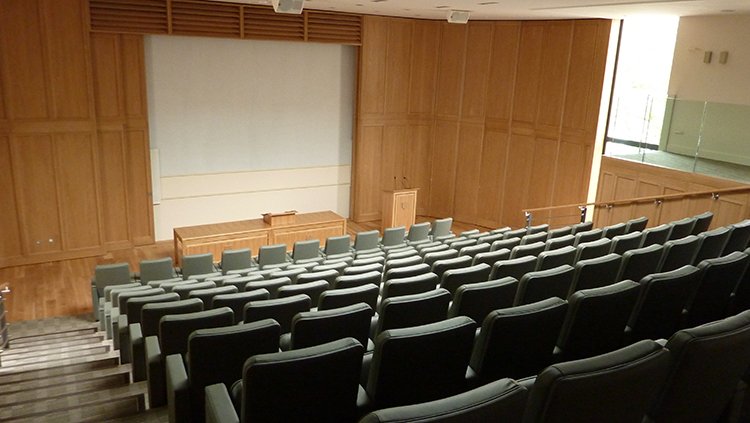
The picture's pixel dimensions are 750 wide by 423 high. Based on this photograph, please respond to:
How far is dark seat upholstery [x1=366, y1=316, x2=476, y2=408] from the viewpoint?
101 inches

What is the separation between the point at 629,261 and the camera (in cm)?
467

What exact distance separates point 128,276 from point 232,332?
5.47m

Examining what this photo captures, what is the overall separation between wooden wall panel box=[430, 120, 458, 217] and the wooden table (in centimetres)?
335

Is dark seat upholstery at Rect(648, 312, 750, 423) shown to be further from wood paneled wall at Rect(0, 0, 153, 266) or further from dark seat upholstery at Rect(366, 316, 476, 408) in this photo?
Answer: wood paneled wall at Rect(0, 0, 153, 266)

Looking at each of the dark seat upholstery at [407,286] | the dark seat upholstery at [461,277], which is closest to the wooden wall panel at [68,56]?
the dark seat upholstery at [407,286]

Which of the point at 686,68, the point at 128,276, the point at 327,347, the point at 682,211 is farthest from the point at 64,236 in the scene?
the point at 686,68

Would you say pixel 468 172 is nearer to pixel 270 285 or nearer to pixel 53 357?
pixel 270 285

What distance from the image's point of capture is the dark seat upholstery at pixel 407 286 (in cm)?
462

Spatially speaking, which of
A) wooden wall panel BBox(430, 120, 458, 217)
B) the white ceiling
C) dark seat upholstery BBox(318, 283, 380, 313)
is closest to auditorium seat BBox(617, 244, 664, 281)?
dark seat upholstery BBox(318, 283, 380, 313)

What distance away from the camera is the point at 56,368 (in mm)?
5098

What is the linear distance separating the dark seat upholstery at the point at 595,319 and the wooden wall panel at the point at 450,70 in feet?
33.5

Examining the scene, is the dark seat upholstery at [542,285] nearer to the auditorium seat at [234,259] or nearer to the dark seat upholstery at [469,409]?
the dark seat upholstery at [469,409]

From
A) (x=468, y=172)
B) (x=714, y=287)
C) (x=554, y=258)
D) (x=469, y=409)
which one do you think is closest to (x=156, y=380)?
(x=469, y=409)

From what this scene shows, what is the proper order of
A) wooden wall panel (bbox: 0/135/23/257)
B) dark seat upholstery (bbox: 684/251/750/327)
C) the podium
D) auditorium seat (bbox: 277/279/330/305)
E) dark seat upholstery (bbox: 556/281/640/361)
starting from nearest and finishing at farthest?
dark seat upholstery (bbox: 556/281/640/361) < dark seat upholstery (bbox: 684/251/750/327) < auditorium seat (bbox: 277/279/330/305) < wooden wall panel (bbox: 0/135/23/257) < the podium
